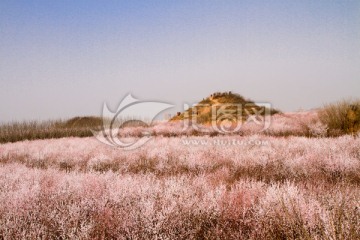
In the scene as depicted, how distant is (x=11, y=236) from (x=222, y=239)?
201 centimetres

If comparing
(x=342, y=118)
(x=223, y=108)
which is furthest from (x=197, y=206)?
(x=223, y=108)

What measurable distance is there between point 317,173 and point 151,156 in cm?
424

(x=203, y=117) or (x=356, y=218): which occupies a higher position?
(x=203, y=117)

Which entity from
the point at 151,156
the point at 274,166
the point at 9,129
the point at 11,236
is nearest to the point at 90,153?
the point at 151,156

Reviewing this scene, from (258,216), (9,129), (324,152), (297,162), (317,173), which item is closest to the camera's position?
(258,216)

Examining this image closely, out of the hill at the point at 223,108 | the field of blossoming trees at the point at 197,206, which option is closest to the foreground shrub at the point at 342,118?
the field of blossoming trees at the point at 197,206

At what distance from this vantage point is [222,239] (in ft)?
8.61

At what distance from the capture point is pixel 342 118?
42.8ft

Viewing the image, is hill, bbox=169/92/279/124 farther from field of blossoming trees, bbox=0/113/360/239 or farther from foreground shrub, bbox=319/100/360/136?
field of blossoming trees, bbox=0/113/360/239

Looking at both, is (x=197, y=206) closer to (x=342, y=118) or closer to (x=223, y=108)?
(x=342, y=118)

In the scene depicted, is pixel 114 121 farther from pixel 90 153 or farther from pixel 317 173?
pixel 317 173

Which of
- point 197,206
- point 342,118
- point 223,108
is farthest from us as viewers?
point 223,108

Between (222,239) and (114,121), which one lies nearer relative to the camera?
(222,239)

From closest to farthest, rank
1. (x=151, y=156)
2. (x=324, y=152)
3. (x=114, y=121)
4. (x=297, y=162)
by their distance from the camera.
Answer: (x=297, y=162), (x=324, y=152), (x=151, y=156), (x=114, y=121)
